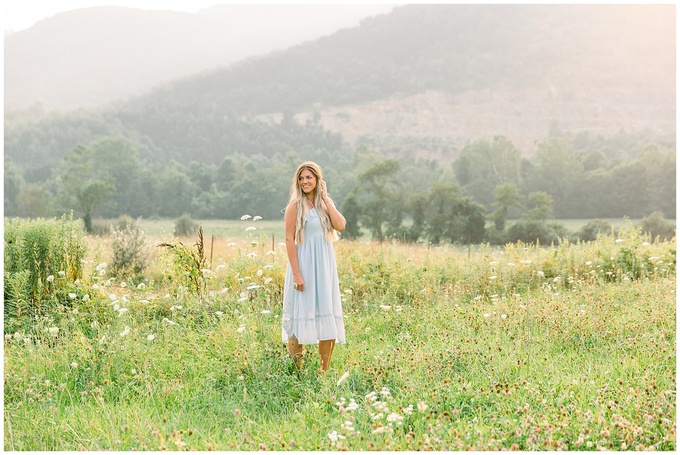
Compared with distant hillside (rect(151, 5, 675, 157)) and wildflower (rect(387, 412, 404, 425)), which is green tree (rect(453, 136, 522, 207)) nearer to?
distant hillside (rect(151, 5, 675, 157))

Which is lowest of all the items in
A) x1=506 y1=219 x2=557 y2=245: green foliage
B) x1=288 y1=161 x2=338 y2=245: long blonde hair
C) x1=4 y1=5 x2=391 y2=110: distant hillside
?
x1=506 y1=219 x2=557 y2=245: green foliage

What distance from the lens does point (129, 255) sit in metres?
9.64

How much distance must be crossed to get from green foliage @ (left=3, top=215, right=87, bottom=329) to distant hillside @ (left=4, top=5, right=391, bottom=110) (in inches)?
2778

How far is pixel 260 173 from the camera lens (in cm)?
4434

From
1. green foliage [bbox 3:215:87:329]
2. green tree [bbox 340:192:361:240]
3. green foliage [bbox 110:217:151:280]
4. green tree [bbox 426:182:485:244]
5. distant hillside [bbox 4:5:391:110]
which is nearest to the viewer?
green foliage [bbox 3:215:87:329]

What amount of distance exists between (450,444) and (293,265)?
5.78 ft

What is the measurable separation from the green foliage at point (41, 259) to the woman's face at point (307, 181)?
3224mm

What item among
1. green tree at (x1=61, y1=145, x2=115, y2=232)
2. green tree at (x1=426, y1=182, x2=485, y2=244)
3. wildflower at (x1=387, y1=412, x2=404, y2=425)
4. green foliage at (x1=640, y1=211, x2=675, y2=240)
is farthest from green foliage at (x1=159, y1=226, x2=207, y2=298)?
green tree at (x1=61, y1=145, x2=115, y2=232)

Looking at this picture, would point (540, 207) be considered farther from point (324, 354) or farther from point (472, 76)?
point (472, 76)

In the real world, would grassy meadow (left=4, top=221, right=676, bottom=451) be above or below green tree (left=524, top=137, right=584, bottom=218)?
below

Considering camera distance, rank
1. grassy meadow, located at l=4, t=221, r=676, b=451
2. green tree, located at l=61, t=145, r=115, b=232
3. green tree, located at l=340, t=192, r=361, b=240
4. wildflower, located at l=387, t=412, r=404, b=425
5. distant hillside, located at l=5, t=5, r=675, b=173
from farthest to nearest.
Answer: distant hillside, located at l=5, t=5, r=675, b=173 < green tree, located at l=61, t=145, r=115, b=232 < green tree, located at l=340, t=192, r=361, b=240 < grassy meadow, located at l=4, t=221, r=676, b=451 < wildflower, located at l=387, t=412, r=404, b=425

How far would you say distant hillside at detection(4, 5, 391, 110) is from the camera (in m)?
79.1

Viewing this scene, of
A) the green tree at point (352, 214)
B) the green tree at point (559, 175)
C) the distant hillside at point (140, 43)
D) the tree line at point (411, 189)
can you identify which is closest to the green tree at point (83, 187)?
the tree line at point (411, 189)

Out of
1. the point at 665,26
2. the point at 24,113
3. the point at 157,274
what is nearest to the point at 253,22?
the point at 24,113
